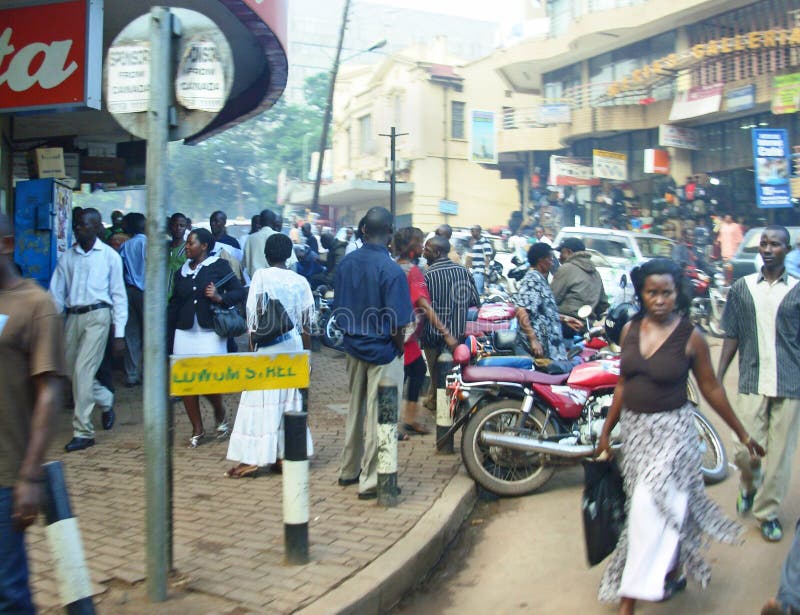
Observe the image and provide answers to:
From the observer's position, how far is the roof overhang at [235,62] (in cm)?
711

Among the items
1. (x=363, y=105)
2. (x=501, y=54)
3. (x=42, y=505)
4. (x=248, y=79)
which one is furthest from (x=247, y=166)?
(x=42, y=505)

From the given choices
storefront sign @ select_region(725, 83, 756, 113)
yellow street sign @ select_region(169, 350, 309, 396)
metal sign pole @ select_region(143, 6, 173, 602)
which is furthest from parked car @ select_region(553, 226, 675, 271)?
metal sign pole @ select_region(143, 6, 173, 602)

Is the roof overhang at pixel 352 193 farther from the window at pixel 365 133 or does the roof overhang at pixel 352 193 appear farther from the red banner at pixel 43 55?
the red banner at pixel 43 55

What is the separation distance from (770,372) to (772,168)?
1472cm

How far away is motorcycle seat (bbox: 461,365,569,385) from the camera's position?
5805mm

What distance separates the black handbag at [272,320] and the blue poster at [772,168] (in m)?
14.8

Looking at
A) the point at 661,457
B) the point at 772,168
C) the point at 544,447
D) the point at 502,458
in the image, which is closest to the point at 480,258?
the point at 772,168

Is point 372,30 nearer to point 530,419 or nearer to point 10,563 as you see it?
point 530,419

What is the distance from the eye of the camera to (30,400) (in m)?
2.79

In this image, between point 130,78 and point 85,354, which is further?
point 85,354

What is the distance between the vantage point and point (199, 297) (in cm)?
639

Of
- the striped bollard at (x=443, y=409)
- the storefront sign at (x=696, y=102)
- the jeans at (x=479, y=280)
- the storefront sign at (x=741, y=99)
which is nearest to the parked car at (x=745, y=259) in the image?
the jeans at (x=479, y=280)

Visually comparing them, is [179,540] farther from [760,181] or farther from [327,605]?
[760,181]

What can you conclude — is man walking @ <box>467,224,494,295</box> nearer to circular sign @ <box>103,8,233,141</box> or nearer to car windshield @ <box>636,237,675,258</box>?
car windshield @ <box>636,237,675,258</box>
